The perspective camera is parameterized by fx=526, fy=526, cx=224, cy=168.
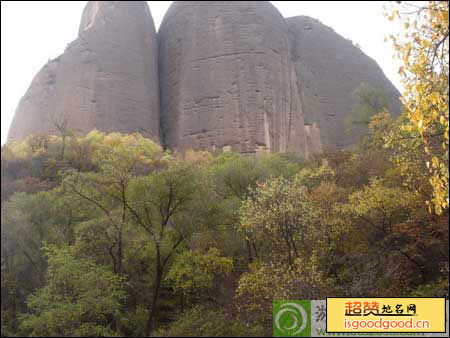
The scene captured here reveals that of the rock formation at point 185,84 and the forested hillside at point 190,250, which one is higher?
the rock formation at point 185,84

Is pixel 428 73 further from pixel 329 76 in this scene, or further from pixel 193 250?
pixel 329 76

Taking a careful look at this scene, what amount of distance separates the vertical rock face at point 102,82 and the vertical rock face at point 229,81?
65.1 inches

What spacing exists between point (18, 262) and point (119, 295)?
12.1 ft

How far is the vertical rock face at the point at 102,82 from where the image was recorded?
33750mm

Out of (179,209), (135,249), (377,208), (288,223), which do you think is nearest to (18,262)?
(135,249)

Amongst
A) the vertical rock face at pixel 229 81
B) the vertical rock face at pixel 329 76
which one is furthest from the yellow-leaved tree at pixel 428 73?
the vertical rock face at pixel 329 76

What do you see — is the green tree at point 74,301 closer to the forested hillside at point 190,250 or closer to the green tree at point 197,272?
the forested hillside at point 190,250

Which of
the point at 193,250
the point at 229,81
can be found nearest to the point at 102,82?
the point at 229,81

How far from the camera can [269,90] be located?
34.9 m

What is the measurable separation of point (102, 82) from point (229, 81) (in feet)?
27.4

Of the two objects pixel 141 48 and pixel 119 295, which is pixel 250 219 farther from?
pixel 141 48

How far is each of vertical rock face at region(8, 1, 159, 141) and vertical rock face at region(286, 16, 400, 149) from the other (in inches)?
482

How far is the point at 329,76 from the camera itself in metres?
44.2

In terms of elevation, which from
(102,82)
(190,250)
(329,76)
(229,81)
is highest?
(329,76)
